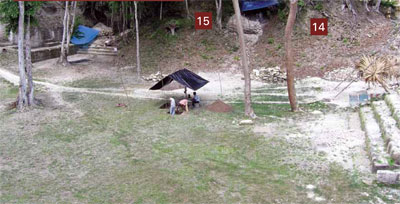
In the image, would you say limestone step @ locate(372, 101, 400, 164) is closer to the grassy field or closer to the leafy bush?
the grassy field

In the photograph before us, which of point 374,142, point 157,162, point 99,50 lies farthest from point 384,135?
point 99,50

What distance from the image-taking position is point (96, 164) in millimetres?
12922

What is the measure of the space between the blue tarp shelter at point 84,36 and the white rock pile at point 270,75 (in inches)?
600

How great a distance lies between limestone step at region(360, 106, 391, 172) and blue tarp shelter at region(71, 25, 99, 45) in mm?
23490

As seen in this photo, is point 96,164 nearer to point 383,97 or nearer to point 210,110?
point 210,110

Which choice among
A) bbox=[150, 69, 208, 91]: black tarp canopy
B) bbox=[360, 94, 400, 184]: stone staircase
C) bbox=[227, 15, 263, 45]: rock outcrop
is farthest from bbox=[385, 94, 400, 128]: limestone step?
bbox=[227, 15, 263, 45]: rock outcrop

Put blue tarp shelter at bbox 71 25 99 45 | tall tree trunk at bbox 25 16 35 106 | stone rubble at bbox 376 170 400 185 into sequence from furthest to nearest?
1. blue tarp shelter at bbox 71 25 99 45
2. tall tree trunk at bbox 25 16 35 106
3. stone rubble at bbox 376 170 400 185

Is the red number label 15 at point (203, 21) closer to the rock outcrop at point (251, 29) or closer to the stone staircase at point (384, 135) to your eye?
the rock outcrop at point (251, 29)

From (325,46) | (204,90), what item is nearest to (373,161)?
(204,90)

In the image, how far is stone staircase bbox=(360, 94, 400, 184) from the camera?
37.3 ft

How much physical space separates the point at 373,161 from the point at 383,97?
6.87 meters

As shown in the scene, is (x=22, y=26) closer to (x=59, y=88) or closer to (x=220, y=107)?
(x=59, y=88)

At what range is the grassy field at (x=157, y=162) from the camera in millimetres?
10820

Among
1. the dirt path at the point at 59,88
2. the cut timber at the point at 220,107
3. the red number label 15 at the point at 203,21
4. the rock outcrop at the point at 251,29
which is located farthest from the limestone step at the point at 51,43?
the cut timber at the point at 220,107
